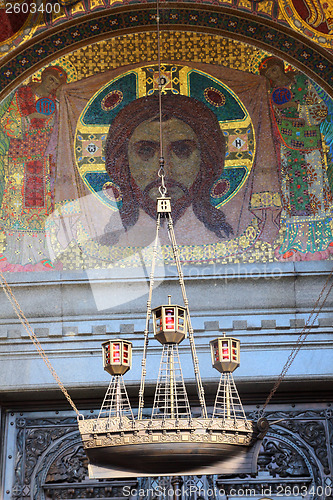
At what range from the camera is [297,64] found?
869cm

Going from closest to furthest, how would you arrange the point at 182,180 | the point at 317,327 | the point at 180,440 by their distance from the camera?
the point at 180,440 → the point at 317,327 → the point at 182,180

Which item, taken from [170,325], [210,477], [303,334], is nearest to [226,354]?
[170,325]

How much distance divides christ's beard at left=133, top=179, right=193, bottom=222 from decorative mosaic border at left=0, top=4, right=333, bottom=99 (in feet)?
5.25

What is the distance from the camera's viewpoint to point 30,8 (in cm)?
845

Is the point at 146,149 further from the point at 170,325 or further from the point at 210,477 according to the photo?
the point at 210,477

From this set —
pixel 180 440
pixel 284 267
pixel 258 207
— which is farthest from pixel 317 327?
pixel 180 440

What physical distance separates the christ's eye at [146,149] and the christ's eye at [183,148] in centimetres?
19

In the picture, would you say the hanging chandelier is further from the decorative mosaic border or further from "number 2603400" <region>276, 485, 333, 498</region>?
the decorative mosaic border

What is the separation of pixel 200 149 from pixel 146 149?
1.83 feet

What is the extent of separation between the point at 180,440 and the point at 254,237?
2996 millimetres

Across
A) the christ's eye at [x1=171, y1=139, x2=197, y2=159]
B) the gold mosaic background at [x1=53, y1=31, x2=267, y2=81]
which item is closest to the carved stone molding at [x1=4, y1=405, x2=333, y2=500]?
the christ's eye at [x1=171, y1=139, x2=197, y2=159]

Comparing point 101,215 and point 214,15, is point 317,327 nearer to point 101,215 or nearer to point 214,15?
point 101,215

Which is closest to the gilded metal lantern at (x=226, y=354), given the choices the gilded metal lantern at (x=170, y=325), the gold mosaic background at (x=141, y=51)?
the gilded metal lantern at (x=170, y=325)

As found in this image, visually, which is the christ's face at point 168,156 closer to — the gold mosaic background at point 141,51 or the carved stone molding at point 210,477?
the gold mosaic background at point 141,51
